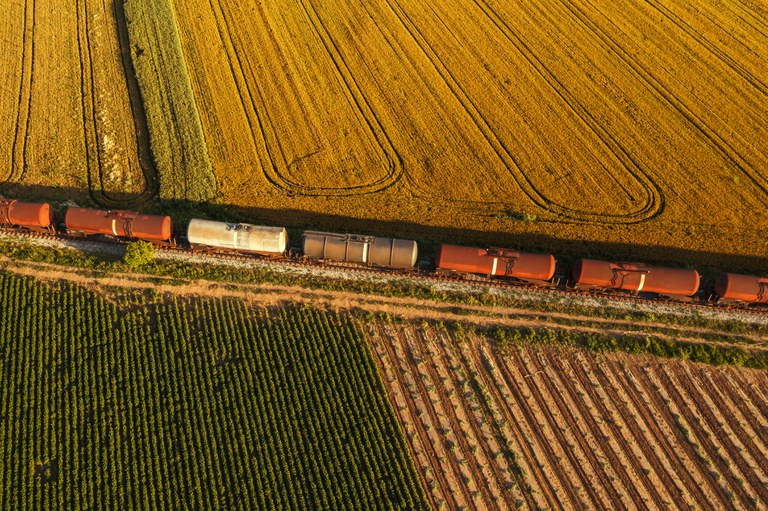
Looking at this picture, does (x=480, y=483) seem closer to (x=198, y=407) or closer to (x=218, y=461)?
(x=218, y=461)

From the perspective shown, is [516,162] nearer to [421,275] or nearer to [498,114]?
[498,114]

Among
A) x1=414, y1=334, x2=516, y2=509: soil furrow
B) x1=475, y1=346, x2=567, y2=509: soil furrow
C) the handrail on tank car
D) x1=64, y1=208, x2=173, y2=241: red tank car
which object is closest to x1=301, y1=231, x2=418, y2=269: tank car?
x1=414, y1=334, x2=516, y2=509: soil furrow

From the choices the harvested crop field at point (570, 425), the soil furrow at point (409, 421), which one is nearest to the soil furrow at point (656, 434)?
the harvested crop field at point (570, 425)

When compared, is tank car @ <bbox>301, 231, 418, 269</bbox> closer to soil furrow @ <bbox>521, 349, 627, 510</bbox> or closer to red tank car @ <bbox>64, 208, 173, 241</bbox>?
red tank car @ <bbox>64, 208, 173, 241</bbox>

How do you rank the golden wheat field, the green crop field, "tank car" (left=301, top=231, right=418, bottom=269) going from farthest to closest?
the golden wheat field
"tank car" (left=301, top=231, right=418, bottom=269)
the green crop field

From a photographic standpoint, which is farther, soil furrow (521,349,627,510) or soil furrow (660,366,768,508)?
soil furrow (660,366,768,508)

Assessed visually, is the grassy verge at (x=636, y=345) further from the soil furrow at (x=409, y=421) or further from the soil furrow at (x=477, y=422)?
the soil furrow at (x=409, y=421)

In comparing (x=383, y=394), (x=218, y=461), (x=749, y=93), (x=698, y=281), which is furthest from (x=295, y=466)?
(x=749, y=93)
